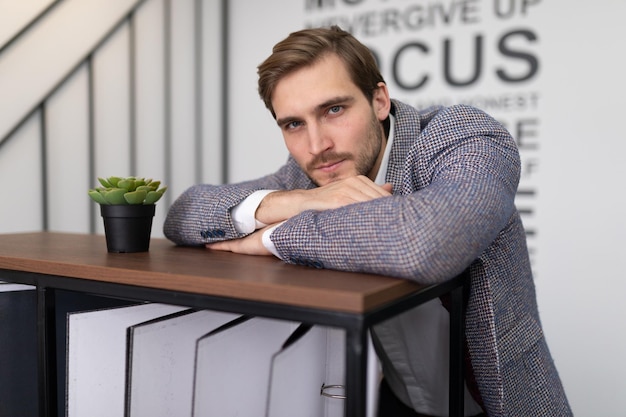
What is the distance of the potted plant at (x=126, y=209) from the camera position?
1.01 meters

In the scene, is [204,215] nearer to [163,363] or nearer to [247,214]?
[247,214]

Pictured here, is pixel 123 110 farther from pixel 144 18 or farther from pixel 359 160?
pixel 359 160

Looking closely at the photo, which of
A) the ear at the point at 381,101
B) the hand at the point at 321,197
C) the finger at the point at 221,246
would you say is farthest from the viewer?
the ear at the point at 381,101

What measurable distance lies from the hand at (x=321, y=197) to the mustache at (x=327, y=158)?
0.22m

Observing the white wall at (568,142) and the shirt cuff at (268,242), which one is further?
the white wall at (568,142)

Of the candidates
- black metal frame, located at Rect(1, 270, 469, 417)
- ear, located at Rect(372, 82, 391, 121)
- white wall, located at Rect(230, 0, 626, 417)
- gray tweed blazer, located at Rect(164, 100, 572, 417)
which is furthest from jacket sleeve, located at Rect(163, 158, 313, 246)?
white wall, located at Rect(230, 0, 626, 417)

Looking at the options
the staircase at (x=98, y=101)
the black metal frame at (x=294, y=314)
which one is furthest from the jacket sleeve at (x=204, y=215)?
the staircase at (x=98, y=101)

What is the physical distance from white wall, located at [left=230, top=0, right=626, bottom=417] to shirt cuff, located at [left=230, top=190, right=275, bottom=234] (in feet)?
5.21

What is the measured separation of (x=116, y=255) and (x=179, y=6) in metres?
1.97

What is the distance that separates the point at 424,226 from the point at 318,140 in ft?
2.00

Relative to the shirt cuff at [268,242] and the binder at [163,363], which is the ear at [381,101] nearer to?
the shirt cuff at [268,242]

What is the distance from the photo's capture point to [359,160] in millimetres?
1367

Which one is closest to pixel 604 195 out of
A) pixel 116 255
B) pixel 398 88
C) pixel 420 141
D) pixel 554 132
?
pixel 554 132

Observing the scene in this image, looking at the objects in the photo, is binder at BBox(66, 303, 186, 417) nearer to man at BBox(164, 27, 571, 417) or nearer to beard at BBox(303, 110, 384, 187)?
man at BBox(164, 27, 571, 417)
